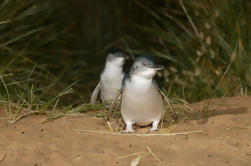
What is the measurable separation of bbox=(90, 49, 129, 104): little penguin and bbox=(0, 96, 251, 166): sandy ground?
884 millimetres

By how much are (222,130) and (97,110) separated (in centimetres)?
144

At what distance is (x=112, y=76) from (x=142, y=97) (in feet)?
4.01

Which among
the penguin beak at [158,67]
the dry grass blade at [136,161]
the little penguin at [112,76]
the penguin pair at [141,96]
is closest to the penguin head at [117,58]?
the little penguin at [112,76]

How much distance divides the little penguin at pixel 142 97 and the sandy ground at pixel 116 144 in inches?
8.7

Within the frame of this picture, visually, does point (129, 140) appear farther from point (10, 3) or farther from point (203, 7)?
point (10, 3)

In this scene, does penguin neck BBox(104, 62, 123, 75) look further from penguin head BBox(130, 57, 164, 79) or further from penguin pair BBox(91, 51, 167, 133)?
penguin head BBox(130, 57, 164, 79)

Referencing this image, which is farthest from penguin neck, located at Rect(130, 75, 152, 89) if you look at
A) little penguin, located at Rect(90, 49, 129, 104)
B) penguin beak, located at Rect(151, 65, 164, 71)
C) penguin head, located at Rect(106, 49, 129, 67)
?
penguin head, located at Rect(106, 49, 129, 67)

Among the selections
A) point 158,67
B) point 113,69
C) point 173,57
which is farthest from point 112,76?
point 158,67

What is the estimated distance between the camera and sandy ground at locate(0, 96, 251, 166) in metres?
2.82

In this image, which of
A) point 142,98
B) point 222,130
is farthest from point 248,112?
point 142,98

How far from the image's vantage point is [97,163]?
9.19 feet

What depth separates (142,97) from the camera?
3436 mm

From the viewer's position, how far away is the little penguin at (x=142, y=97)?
11.0ft

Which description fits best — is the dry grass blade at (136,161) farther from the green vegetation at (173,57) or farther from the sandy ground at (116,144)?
the green vegetation at (173,57)
